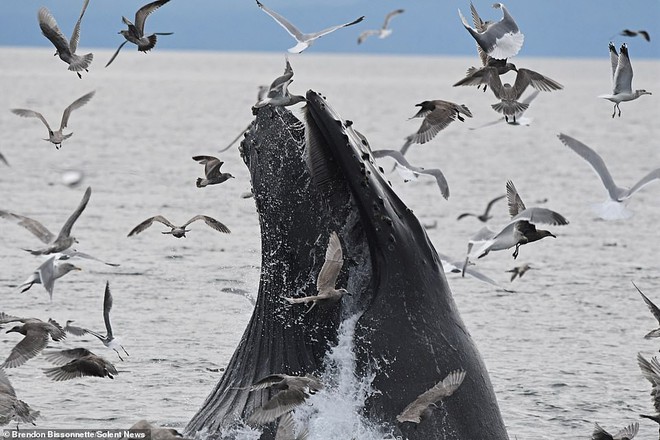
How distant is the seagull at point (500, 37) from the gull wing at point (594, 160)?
2.47 feet

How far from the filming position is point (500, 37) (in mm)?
9945

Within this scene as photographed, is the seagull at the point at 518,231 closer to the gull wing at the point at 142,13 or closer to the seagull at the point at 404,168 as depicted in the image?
the seagull at the point at 404,168

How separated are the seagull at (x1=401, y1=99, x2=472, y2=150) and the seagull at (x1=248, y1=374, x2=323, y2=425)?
3.62 meters

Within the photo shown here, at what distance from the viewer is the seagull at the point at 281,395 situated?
24.2 ft

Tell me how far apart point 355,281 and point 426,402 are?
34.7 inches

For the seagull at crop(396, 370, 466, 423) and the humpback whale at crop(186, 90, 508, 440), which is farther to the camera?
the humpback whale at crop(186, 90, 508, 440)

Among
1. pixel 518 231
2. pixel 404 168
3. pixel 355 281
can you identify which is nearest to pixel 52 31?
pixel 404 168

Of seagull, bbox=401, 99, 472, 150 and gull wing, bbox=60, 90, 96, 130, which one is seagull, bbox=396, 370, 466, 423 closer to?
seagull, bbox=401, 99, 472, 150

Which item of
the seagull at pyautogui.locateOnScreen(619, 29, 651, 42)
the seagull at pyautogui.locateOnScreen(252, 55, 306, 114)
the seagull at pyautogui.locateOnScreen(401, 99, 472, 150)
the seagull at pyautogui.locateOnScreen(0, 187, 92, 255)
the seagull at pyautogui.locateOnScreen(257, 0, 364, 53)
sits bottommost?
the seagull at pyautogui.locateOnScreen(0, 187, 92, 255)

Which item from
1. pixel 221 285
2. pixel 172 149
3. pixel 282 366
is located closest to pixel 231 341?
pixel 221 285

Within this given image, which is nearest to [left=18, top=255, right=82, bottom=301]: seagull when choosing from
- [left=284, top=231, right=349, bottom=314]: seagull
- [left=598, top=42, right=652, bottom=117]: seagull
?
[left=284, top=231, right=349, bottom=314]: seagull

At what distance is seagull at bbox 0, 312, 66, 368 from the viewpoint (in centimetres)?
922

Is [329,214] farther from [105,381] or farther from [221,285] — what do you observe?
[221,285]

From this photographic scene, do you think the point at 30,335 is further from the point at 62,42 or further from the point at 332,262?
the point at 332,262
